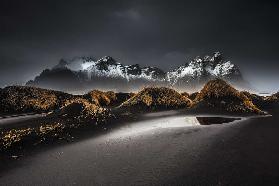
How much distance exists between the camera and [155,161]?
53.7 ft

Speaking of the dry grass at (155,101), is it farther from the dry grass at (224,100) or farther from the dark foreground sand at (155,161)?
the dark foreground sand at (155,161)

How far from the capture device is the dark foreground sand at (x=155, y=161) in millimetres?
13414

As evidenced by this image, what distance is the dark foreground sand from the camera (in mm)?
13414

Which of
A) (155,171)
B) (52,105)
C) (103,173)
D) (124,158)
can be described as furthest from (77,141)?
(52,105)

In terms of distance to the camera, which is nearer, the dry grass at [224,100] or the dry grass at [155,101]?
the dry grass at [224,100]

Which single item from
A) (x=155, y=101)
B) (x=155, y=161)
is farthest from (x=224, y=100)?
(x=155, y=161)

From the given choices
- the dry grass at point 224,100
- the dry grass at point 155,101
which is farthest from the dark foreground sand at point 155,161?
the dry grass at point 155,101

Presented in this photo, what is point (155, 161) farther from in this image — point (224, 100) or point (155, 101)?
point (155, 101)

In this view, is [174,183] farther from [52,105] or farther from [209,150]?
[52,105]

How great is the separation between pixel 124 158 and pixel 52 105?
50.5 meters

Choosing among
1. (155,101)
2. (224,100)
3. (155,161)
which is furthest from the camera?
(155,101)

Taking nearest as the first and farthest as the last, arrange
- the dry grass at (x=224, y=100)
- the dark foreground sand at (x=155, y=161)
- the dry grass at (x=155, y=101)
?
the dark foreground sand at (x=155, y=161) < the dry grass at (x=224, y=100) < the dry grass at (x=155, y=101)

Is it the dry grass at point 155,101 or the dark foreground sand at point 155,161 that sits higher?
the dry grass at point 155,101

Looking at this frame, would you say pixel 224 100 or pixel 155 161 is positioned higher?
pixel 224 100
